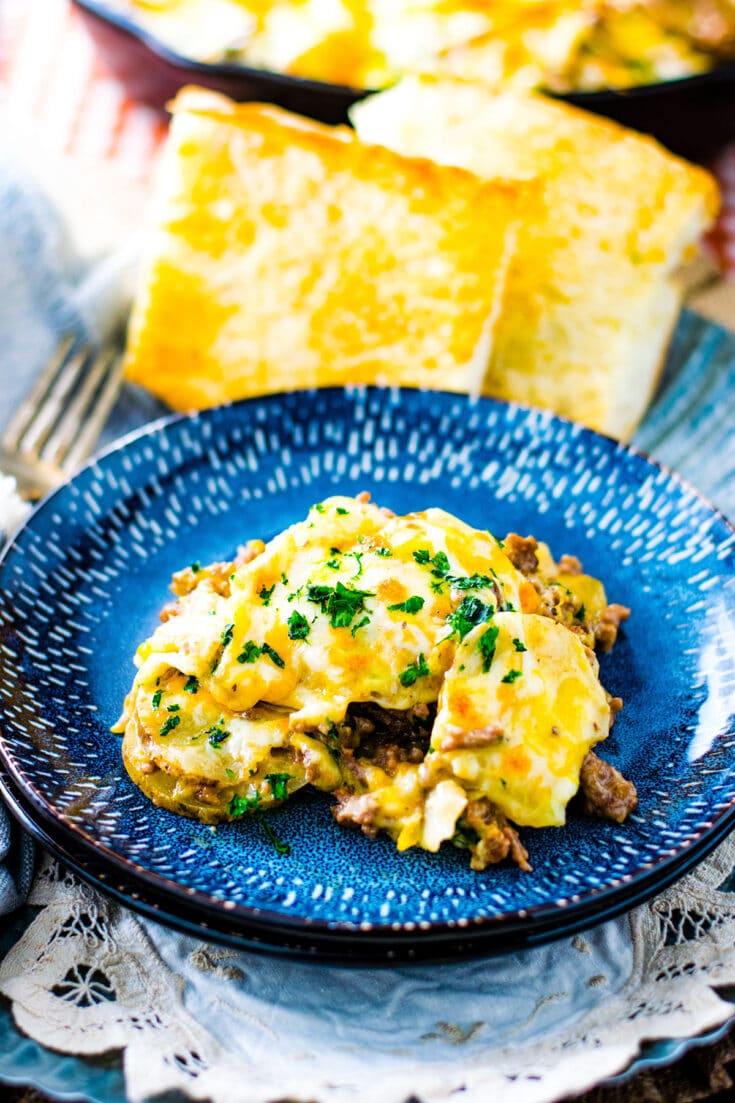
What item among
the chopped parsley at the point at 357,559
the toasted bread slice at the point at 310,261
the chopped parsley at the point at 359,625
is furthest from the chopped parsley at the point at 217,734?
the toasted bread slice at the point at 310,261

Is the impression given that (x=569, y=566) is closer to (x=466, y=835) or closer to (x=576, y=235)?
(x=466, y=835)

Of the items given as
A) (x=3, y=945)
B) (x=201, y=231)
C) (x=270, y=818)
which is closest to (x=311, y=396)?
(x=201, y=231)

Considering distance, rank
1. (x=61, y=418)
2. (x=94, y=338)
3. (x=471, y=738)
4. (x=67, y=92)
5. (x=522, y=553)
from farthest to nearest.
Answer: (x=67, y=92) → (x=94, y=338) → (x=61, y=418) → (x=522, y=553) → (x=471, y=738)

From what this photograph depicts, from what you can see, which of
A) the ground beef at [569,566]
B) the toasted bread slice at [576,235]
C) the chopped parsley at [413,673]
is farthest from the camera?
Answer: the toasted bread slice at [576,235]

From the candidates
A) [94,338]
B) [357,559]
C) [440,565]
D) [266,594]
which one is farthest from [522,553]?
[94,338]

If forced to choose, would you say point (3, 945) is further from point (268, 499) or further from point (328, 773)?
point (268, 499)

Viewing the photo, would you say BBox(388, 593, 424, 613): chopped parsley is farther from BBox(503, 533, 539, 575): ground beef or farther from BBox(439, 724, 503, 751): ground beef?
A: BBox(503, 533, 539, 575): ground beef

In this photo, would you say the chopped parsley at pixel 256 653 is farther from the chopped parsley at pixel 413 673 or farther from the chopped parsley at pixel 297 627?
the chopped parsley at pixel 413 673

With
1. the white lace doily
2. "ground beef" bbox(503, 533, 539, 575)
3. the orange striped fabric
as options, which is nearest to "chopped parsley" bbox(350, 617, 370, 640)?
"ground beef" bbox(503, 533, 539, 575)
